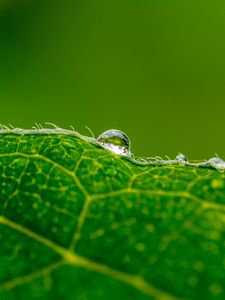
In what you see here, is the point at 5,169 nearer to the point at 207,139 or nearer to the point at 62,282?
the point at 62,282

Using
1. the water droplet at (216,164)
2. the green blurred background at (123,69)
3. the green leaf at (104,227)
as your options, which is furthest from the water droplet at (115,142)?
the green blurred background at (123,69)

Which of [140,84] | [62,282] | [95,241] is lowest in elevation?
[62,282]

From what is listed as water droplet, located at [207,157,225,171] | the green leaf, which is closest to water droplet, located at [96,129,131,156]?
the green leaf

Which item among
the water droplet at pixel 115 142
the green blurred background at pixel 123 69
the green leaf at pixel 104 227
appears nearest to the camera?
the green leaf at pixel 104 227

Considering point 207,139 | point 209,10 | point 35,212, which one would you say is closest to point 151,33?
point 209,10

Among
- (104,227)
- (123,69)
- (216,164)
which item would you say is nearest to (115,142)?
(216,164)

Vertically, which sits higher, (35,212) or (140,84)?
(140,84)

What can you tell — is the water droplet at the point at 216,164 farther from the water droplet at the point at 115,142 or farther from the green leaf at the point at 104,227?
the water droplet at the point at 115,142
